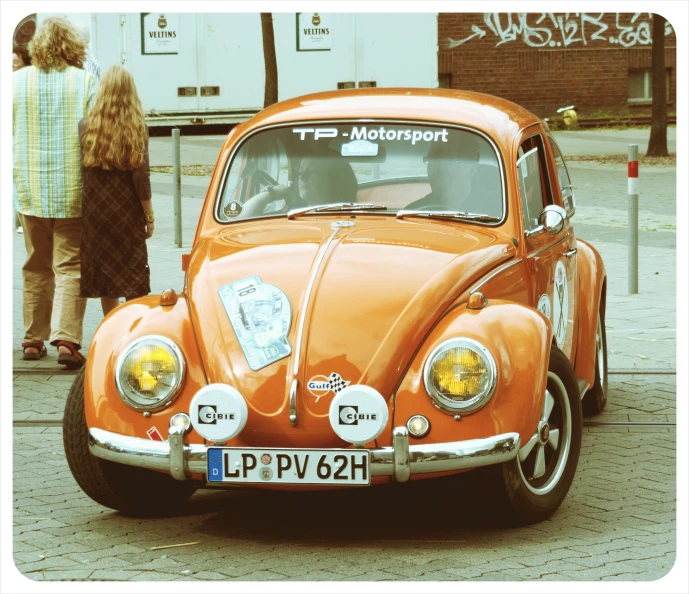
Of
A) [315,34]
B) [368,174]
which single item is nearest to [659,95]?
[315,34]

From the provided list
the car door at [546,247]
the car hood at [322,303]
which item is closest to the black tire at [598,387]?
the car door at [546,247]

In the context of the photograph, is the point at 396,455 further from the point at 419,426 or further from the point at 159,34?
the point at 159,34

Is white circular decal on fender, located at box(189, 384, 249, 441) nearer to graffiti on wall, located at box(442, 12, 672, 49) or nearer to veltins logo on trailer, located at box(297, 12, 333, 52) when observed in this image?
veltins logo on trailer, located at box(297, 12, 333, 52)

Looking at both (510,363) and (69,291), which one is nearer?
(510,363)

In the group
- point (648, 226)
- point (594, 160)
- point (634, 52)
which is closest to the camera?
point (648, 226)

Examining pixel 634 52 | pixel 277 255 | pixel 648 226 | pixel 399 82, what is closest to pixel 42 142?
pixel 277 255

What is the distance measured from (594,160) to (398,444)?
16.6 meters

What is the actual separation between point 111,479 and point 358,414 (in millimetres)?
1111

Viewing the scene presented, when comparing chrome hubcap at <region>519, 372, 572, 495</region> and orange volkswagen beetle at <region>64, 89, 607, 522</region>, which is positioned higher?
orange volkswagen beetle at <region>64, 89, 607, 522</region>

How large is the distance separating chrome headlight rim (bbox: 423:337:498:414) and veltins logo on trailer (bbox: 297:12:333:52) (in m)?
18.8

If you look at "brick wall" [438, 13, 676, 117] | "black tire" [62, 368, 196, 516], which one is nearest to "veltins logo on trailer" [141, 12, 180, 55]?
"brick wall" [438, 13, 676, 117]

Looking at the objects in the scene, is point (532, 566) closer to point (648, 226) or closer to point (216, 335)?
point (216, 335)

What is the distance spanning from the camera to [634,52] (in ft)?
88.7

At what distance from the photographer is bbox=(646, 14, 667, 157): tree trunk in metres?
19.4
